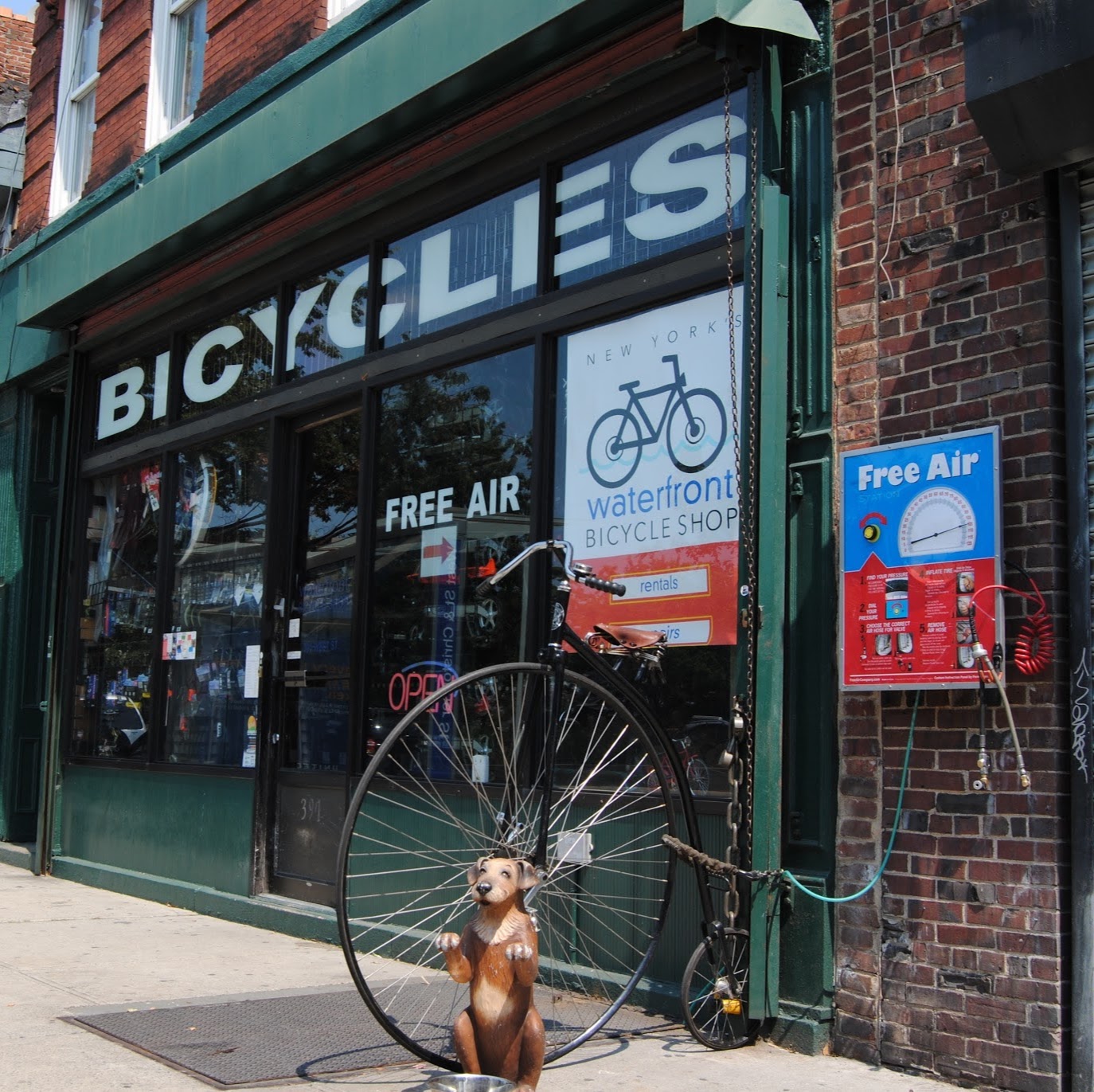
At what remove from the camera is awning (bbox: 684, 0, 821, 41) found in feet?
16.2

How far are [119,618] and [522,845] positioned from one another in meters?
6.19

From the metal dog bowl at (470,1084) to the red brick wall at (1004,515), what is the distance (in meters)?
1.52

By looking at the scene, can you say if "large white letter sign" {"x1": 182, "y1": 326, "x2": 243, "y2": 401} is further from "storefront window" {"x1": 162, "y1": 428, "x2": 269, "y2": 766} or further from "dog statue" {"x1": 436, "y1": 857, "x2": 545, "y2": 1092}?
"dog statue" {"x1": 436, "y1": 857, "x2": 545, "y2": 1092}

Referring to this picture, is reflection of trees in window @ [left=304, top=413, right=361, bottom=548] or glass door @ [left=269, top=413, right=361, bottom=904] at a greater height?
reflection of trees in window @ [left=304, top=413, right=361, bottom=548]

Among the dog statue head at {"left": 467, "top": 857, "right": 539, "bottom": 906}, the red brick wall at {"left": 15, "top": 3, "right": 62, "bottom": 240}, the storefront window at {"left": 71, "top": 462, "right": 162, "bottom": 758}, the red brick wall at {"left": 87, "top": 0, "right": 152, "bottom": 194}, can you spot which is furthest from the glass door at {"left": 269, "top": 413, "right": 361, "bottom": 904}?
the red brick wall at {"left": 15, "top": 3, "right": 62, "bottom": 240}

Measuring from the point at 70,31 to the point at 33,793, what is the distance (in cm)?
677

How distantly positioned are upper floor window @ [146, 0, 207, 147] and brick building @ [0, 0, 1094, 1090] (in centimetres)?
6

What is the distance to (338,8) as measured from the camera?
832cm

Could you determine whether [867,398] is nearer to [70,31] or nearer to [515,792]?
[515,792]

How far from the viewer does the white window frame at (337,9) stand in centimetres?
827

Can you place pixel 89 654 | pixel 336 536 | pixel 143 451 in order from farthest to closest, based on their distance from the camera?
pixel 89 654 < pixel 143 451 < pixel 336 536

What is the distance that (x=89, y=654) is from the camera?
1038cm

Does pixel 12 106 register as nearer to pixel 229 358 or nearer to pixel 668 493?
pixel 229 358

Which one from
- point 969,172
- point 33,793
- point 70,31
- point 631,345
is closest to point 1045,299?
point 969,172
